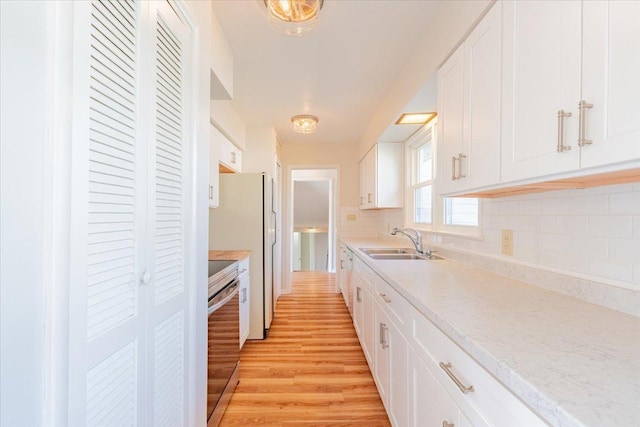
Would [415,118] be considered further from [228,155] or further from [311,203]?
[311,203]

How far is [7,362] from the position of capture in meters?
0.45

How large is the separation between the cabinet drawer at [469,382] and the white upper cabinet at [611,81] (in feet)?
2.00

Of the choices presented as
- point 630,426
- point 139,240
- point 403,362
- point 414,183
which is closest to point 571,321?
point 630,426

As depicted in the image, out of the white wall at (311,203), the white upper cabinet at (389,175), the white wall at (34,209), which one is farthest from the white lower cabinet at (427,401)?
the white wall at (311,203)

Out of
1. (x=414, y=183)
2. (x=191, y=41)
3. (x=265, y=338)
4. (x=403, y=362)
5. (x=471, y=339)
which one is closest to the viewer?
(x=471, y=339)

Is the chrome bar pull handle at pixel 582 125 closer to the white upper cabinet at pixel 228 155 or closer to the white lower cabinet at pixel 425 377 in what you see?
the white lower cabinet at pixel 425 377

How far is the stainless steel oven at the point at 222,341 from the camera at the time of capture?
4.93ft

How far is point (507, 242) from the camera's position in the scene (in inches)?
57.1

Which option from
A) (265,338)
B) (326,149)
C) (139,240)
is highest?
(326,149)

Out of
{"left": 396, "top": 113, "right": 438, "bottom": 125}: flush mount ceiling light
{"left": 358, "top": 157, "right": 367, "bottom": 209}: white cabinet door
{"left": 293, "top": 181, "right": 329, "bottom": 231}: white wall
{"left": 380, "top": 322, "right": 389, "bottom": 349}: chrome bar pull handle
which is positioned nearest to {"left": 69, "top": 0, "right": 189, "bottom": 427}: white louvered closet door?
{"left": 380, "top": 322, "right": 389, "bottom": 349}: chrome bar pull handle

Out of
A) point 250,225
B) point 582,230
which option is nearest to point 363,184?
point 250,225

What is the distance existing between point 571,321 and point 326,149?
12.7ft

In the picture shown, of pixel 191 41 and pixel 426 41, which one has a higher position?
pixel 426 41

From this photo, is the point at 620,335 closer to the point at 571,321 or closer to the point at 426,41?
the point at 571,321
